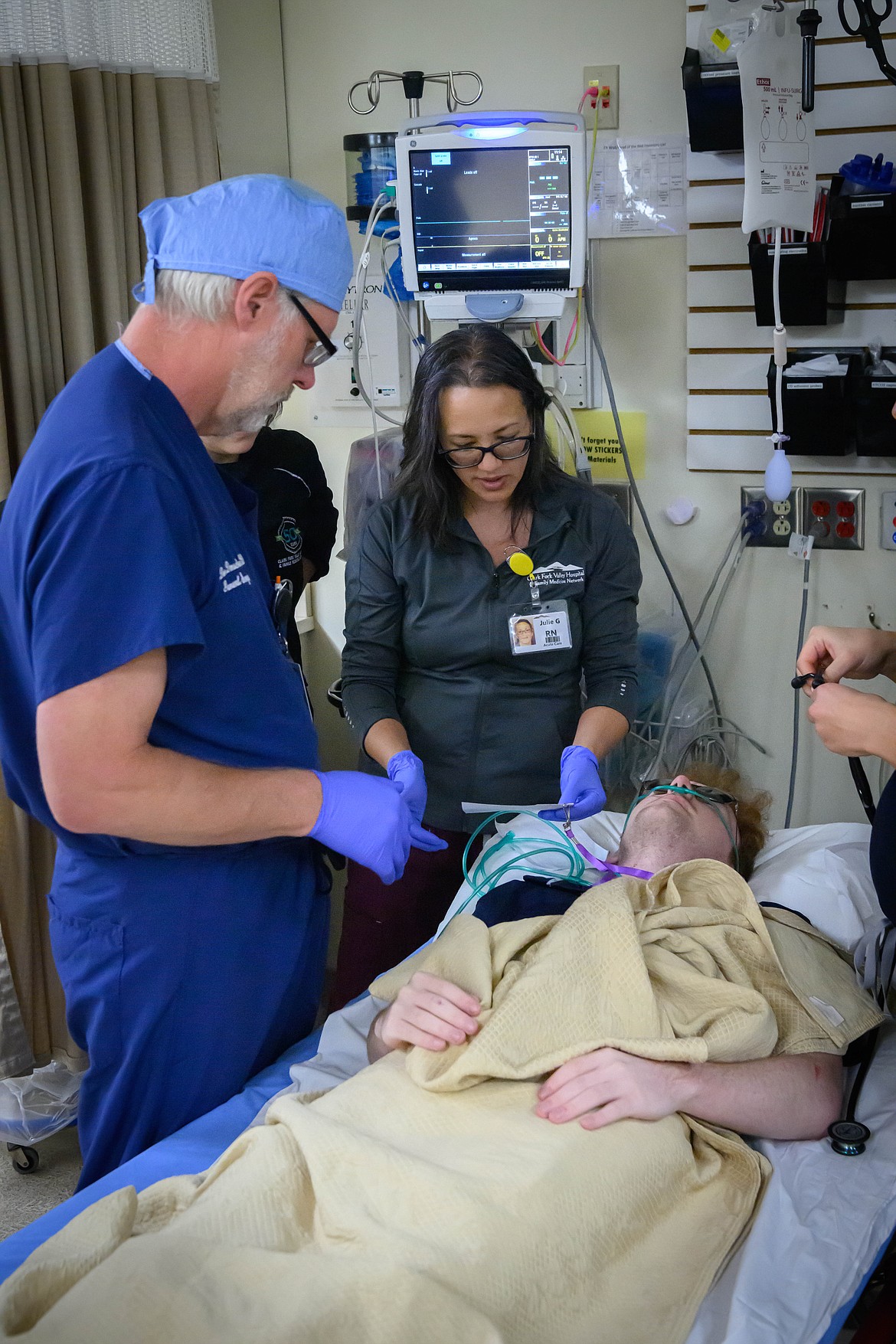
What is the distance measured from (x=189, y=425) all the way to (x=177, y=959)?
0.69m

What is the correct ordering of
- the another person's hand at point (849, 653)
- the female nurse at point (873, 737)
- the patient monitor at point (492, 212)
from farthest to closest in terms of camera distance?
1. the patient monitor at point (492, 212)
2. the another person's hand at point (849, 653)
3. the female nurse at point (873, 737)

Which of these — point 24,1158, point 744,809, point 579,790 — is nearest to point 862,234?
point 744,809

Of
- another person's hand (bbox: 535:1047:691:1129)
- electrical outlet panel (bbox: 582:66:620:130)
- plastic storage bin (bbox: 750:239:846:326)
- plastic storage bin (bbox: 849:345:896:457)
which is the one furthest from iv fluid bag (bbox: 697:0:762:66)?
another person's hand (bbox: 535:1047:691:1129)

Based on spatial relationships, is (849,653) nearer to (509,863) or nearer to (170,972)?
(509,863)

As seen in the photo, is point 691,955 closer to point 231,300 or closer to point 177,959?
point 177,959

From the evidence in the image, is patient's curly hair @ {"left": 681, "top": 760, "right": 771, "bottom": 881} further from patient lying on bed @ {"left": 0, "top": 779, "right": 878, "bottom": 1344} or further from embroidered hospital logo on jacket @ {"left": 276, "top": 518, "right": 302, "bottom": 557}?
embroidered hospital logo on jacket @ {"left": 276, "top": 518, "right": 302, "bottom": 557}

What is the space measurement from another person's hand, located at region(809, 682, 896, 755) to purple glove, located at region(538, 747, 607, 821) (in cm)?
59

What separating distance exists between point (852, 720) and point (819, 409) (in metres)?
1.35

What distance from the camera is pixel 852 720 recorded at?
4.89 ft

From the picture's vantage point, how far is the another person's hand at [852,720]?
Result: 4.81 ft

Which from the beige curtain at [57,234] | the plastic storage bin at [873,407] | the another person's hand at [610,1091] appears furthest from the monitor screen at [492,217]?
the another person's hand at [610,1091]

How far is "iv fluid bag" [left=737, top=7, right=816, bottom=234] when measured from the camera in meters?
2.41

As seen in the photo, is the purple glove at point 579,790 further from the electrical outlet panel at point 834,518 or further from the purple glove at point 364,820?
the electrical outlet panel at point 834,518

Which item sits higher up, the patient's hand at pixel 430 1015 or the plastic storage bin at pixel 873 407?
the plastic storage bin at pixel 873 407
